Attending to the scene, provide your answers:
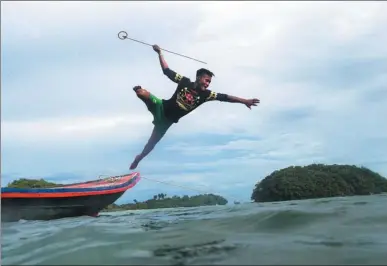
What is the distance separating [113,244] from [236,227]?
82.5 inches

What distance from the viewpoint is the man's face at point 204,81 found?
8984 millimetres

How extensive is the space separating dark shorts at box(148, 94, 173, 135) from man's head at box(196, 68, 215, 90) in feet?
2.91

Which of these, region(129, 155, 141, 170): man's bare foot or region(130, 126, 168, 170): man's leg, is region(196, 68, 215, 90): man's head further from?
region(129, 155, 141, 170): man's bare foot

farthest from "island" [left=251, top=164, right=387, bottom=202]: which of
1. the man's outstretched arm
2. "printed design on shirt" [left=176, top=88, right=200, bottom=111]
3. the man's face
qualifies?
the man's face

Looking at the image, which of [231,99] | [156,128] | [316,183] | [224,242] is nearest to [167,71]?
[156,128]

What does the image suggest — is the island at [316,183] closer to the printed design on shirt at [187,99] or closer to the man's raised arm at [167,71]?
the printed design on shirt at [187,99]

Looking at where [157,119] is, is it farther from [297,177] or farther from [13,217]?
[297,177]

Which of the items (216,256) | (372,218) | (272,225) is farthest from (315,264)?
(372,218)

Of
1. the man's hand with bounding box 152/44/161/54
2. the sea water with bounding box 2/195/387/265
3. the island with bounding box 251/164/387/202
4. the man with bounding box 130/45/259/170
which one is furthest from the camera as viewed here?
the island with bounding box 251/164/387/202

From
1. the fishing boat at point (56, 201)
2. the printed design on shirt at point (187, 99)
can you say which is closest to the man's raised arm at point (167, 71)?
the printed design on shirt at point (187, 99)

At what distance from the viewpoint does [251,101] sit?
8.95 metres

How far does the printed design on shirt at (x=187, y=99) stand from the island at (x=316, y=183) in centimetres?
478

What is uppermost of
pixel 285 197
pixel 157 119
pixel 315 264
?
pixel 157 119

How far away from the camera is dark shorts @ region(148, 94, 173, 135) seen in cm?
918
